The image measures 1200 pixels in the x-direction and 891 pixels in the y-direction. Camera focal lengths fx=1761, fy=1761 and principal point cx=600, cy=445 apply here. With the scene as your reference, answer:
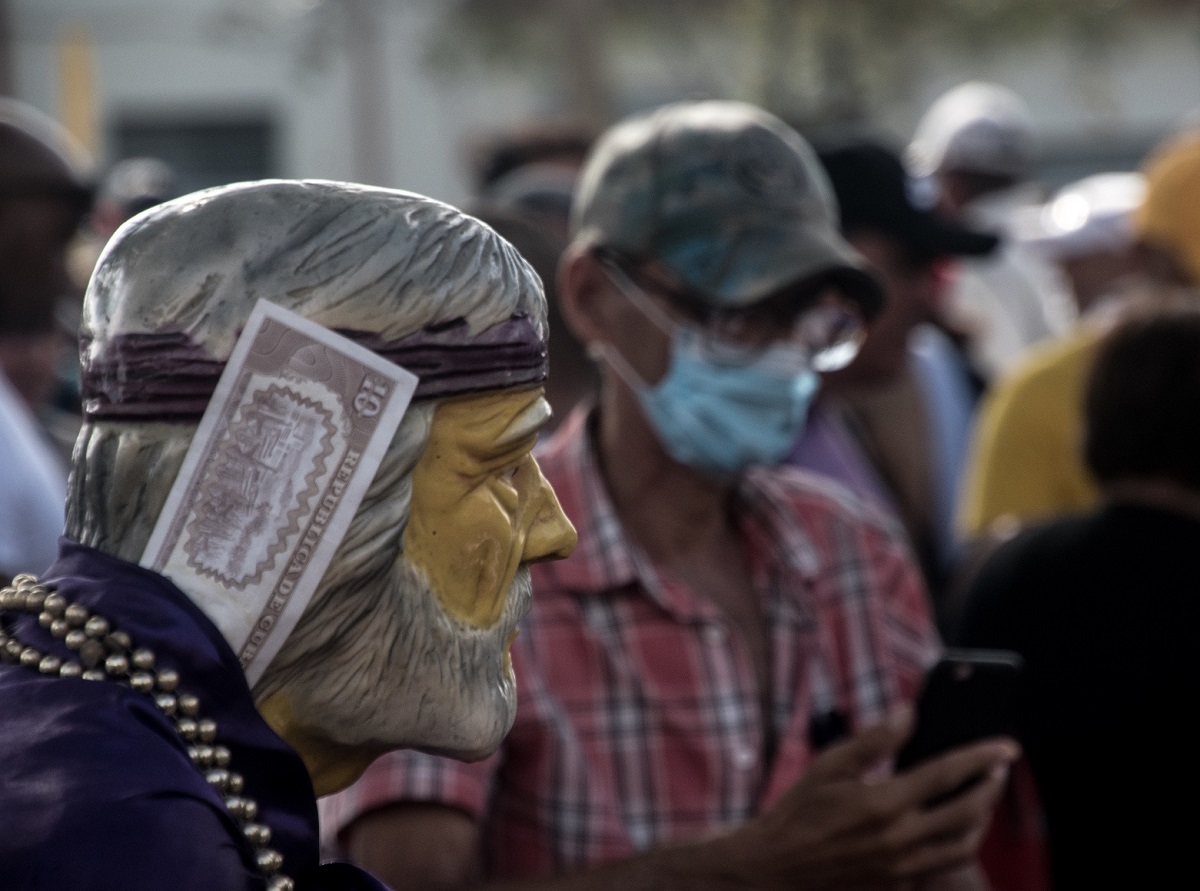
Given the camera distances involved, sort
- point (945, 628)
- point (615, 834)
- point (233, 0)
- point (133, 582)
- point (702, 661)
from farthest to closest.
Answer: point (233, 0) → point (945, 628) → point (702, 661) → point (615, 834) → point (133, 582)

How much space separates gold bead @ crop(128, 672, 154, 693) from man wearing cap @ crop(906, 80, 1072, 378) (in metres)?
4.89

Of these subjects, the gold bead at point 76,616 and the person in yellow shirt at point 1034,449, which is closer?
the gold bead at point 76,616

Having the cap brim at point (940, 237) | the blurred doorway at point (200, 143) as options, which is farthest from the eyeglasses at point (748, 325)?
the blurred doorway at point (200, 143)

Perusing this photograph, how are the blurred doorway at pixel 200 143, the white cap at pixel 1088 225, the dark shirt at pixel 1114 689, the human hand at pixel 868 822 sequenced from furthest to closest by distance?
the blurred doorway at pixel 200 143 < the white cap at pixel 1088 225 < the dark shirt at pixel 1114 689 < the human hand at pixel 868 822

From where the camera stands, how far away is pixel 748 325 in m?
3.01

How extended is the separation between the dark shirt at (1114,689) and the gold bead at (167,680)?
2234 mm

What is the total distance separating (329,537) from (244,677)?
0.12m

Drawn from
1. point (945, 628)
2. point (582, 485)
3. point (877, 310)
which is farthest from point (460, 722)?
point (945, 628)

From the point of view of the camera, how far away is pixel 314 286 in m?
1.34

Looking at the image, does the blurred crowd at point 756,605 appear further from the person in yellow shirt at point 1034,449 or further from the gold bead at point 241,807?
the gold bead at point 241,807

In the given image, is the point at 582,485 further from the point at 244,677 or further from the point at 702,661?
the point at 244,677

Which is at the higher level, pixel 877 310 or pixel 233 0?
pixel 877 310

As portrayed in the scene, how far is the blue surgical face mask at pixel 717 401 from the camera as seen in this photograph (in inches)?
116

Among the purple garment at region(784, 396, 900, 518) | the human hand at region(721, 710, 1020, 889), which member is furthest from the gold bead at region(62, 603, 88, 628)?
the purple garment at region(784, 396, 900, 518)
